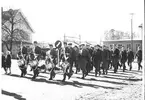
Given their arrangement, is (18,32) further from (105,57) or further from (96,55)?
(96,55)

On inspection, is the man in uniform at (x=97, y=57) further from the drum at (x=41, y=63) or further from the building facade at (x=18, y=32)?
the building facade at (x=18, y=32)

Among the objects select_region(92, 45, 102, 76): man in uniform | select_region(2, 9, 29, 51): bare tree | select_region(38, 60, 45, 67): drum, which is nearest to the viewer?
select_region(38, 60, 45, 67): drum

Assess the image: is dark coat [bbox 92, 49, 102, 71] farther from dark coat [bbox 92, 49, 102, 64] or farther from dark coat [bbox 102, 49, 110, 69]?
dark coat [bbox 102, 49, 110, 69]

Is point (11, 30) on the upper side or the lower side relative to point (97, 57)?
upper

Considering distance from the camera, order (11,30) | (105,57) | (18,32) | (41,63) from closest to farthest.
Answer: (41,63) → (105,57) → (11,30) → (18,32)

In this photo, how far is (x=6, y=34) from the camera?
116ft

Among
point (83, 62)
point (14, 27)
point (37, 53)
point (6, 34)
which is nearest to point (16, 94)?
point (37, 53)

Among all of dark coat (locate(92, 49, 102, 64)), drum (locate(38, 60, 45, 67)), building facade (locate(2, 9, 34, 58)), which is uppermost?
building facade (locate(2, 9, 34, 58))

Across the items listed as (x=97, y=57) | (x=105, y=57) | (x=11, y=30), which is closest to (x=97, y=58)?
(x=97, y=57)

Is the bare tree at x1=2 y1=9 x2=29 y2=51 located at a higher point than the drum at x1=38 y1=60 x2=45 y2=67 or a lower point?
higher

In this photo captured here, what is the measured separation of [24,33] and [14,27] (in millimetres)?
2835

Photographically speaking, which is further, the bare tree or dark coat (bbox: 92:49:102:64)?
the bare tree

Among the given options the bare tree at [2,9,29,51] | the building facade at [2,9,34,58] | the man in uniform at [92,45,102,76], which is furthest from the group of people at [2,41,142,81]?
the building facade at [2,9,34,58]

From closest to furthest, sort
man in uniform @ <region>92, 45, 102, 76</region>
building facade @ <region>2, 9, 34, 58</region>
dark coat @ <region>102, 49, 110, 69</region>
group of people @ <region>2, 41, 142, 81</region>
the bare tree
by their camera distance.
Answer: group of people @ <region>2, 41, 142, 81</region>, man in uniform @ <region>92, 45, 102, 76</region>, dark coat @ <region>102, 49, 110, 69</region>, the bare tree, building facade @ <region>2, 9, 34, 58</region>
